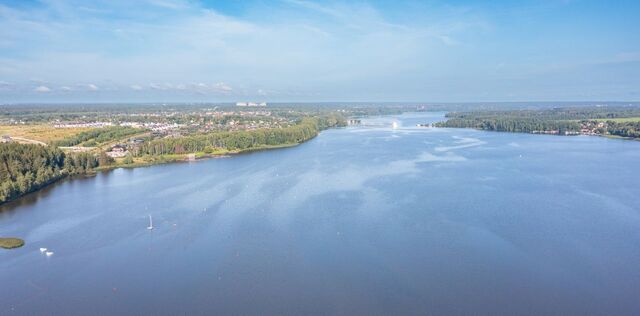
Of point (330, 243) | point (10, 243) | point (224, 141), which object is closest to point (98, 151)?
point (224, 141)

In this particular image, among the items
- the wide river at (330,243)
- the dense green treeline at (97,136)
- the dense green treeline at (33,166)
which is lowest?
the wide river at (330,243)

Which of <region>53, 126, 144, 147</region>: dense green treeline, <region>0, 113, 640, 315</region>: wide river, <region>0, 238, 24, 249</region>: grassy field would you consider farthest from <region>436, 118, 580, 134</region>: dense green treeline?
<region>0, 238, 24, 249</region>: grassy field

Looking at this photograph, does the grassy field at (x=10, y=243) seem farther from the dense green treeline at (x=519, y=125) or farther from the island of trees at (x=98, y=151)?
the dense green treeline at (x=519, y=125)

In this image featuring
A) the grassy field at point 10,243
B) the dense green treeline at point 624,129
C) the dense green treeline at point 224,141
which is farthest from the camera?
the dense green treeline at point 624,129

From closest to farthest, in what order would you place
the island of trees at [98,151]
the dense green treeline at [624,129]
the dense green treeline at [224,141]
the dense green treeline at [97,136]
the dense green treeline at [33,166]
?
the dense green treeline at [33,166]
the island of trees at [98,151]
the dense green treeline at [224,141]
the dense green treeline at [97,136]
the dense green treeline at [624,129]

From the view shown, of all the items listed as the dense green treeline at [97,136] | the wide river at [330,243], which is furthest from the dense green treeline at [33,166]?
the dense green treeline at [97,136]

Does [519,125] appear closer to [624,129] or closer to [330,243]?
[624,129]

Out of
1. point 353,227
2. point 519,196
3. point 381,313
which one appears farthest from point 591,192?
point 381,313

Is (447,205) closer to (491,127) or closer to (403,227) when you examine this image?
(403,227)
